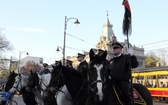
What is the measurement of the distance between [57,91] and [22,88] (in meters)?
4.45

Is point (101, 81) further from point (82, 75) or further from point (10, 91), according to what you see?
point (10, 91)

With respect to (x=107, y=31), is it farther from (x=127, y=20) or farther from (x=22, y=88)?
(x=127, y=20)

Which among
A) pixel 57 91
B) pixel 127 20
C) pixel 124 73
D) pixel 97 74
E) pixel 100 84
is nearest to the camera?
pixel 100 84

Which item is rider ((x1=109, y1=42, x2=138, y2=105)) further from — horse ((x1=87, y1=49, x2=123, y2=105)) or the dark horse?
the dark horse

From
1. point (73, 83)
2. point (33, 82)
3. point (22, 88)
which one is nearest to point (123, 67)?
point (73, 83)

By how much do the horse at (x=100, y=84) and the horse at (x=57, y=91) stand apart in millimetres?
2132

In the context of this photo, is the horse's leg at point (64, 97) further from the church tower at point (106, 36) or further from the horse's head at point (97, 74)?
the church tower at point (106, 36)

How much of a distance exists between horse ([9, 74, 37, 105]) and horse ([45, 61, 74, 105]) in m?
3.00

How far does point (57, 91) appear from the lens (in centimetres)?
820

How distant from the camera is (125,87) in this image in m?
5.98

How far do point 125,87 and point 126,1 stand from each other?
272 cm

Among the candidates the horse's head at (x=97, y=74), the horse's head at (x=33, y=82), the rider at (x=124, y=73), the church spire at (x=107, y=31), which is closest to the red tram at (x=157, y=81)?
the horse's head at (x=33, y=82)

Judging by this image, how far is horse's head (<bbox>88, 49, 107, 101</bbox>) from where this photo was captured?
5.16 meters

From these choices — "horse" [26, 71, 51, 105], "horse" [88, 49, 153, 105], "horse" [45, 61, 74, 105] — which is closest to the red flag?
"horse" [88, 49, 153, 105]
